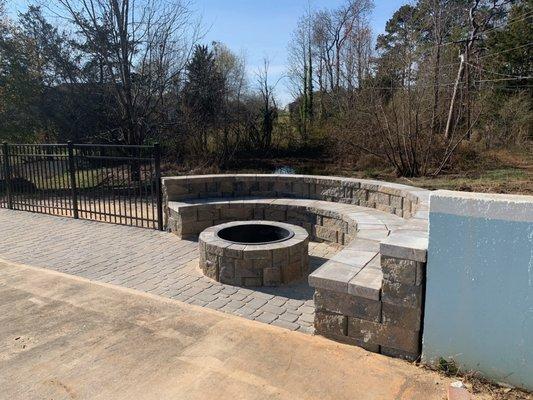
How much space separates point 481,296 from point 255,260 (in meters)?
2.35

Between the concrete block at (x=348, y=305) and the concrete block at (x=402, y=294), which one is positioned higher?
the concrete block at (x=402, y=294)

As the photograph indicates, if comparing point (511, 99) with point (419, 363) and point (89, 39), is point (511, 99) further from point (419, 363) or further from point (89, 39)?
point (419, 363)

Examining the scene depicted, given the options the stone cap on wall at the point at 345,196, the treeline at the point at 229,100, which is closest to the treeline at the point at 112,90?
the treeline at the point at 229,100

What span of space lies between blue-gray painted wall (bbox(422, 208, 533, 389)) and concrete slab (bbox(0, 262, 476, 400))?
0.29m

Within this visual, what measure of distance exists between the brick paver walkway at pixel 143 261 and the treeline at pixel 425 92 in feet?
21.0

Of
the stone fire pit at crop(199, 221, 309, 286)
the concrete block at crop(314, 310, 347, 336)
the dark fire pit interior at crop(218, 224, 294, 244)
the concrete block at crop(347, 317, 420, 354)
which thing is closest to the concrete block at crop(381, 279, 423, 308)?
the concrete block at crop(347, 317, 420, 354)

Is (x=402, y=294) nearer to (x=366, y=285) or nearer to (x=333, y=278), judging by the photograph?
(x=366, y=285)

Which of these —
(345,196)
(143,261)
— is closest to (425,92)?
(345,196)

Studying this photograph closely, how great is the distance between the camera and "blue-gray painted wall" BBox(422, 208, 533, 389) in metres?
2.35

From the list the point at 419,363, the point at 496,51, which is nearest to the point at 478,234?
the point at 419,363

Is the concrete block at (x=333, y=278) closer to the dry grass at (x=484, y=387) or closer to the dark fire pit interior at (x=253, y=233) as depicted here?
the dry grass at (x=484, y=387)

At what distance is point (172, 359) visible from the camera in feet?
9.27

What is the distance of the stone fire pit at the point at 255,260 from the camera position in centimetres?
436

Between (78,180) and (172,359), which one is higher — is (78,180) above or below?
above
